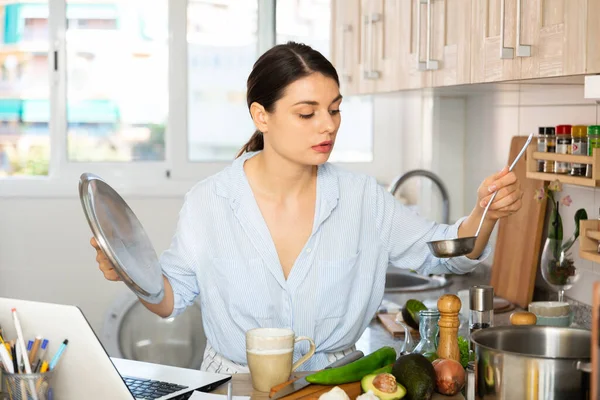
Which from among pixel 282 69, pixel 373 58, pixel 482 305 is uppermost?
pixel 373 58

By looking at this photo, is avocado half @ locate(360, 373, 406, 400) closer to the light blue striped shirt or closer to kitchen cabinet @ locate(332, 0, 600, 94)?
the light blue striped shirt

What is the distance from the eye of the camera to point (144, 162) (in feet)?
12.8

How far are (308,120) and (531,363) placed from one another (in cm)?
82

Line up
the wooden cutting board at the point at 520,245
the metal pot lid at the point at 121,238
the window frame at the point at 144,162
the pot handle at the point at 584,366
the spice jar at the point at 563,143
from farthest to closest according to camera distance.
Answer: the window frame at the point at 144,162
the wooden cutting board at the point at 520,245
the spice jar at the point at 563,143
the metal pot lid at the point at 121,238
the pot handle at the point at 584,366

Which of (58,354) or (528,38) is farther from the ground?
(528,38)

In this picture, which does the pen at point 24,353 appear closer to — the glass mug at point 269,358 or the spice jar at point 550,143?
the glass mug at point 269,358

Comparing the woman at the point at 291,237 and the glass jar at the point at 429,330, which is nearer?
the glass jar at the point at 429,330

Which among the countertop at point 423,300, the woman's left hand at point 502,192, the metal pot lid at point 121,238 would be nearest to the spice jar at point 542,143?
the countertop at point 423,300

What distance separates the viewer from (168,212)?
3848 mm

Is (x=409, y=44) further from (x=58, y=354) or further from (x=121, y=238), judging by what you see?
(x=58, y=354)

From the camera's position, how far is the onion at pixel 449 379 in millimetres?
1490

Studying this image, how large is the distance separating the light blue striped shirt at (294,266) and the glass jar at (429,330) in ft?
0.75

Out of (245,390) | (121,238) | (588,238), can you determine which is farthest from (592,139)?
(121,238)

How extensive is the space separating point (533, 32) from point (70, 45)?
105 inches
